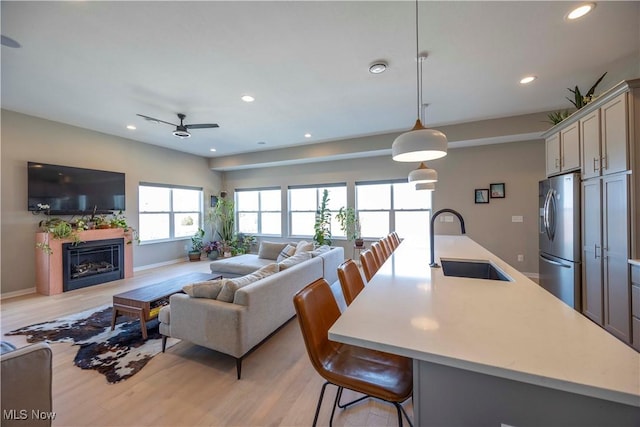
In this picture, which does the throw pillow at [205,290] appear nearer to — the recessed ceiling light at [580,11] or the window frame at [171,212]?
the recessed ceiling light at [580,11]

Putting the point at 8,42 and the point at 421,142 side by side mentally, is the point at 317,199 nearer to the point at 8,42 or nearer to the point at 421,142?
the point at 421,142

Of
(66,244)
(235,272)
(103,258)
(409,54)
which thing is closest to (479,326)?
(409,54)

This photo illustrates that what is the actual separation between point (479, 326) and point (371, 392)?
569mm

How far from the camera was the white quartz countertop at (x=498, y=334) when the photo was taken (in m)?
0.68

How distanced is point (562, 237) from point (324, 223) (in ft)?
13.7

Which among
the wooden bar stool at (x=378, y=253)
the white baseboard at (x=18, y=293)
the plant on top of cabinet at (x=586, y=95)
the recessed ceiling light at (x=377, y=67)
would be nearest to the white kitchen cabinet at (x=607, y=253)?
the plant on top of cabinet at (x=586, y=95)

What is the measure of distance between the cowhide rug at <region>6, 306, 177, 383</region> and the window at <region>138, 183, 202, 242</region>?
2861 millimetres

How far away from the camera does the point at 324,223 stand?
6078 mm

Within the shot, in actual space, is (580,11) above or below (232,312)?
above

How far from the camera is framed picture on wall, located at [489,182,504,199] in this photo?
4715mm

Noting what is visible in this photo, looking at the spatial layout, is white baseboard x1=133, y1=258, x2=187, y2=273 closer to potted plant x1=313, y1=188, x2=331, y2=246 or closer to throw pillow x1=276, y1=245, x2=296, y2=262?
throw pillow x1=276, y1=245, x2=296, y2=262

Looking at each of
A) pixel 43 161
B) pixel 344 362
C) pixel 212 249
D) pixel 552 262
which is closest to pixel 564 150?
pixel 552 262

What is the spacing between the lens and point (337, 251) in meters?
4.24

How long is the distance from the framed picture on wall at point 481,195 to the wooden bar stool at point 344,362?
4.54 m
